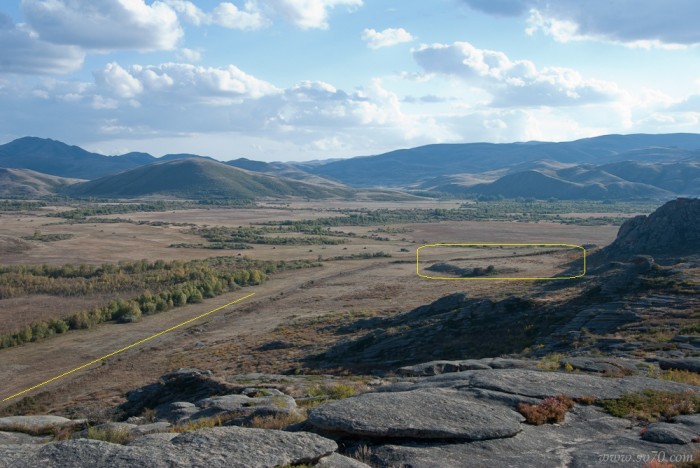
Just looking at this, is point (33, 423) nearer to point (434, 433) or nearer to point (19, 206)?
point (434, 433)

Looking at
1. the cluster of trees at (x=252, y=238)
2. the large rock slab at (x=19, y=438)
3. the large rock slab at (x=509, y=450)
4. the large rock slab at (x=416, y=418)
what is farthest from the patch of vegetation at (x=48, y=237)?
the large rock slab at (x=509, y=450)

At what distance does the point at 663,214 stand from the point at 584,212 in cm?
12355

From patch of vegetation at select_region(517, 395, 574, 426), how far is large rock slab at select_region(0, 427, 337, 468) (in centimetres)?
419

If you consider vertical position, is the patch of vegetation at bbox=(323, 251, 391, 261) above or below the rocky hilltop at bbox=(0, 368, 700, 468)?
below

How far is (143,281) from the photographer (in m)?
55.1

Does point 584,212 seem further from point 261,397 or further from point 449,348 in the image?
point 261,397

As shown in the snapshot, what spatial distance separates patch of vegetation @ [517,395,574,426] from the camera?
37.9ft

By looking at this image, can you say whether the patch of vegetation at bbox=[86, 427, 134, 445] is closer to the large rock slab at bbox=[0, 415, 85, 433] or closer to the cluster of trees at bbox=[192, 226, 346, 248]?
the large rock slab at bbox=[0, 415, 85, 433]

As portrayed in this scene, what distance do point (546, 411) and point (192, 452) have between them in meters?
6.81

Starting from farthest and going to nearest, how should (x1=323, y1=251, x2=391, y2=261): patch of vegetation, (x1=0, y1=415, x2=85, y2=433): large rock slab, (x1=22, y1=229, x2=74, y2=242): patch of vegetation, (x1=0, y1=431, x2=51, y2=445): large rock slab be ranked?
(x1=22, y1=229, x2=74, y2=242): patch of vegetation
(x1=323, y1=251, x2=391, y2=261): patch of vegetation
(x1=0, y1=415, x2=85, y2=433): large rock slab
(x1=0, y1=431, x2=51, y2=445): large rock slab

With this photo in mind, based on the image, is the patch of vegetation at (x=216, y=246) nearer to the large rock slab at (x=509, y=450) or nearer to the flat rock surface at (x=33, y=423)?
the flat rock surface at (x=33, y=423)

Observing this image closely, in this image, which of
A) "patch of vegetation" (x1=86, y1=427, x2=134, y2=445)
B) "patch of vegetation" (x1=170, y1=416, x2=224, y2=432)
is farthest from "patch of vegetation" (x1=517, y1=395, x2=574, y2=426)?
Answer: "patch of vegetation" (x1=86, y1=427, x2=134, y2=445)

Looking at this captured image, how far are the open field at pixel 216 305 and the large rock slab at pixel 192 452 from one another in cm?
1576

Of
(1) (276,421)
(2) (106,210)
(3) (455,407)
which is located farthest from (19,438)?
(2) (106,210)
